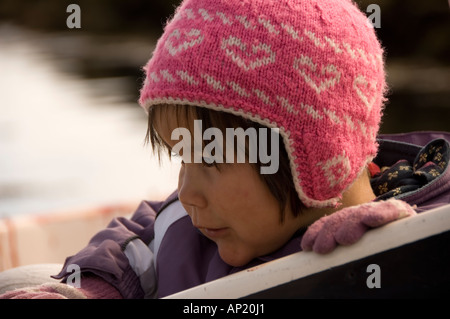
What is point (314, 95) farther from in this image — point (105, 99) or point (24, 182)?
point (105, 99)

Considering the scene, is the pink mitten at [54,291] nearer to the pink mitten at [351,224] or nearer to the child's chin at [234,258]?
the child's chin at [234,258]

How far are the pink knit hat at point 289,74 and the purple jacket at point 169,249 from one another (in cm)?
14

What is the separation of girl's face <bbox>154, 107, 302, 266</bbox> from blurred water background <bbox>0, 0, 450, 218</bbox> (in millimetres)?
465

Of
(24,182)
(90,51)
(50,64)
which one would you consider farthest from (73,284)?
(90,51)

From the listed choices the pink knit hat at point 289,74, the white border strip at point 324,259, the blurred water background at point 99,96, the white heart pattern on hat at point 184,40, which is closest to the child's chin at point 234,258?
the pink knit hat at point 289,74

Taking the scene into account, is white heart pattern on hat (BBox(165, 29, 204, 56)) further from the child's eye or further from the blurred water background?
the blurred water background

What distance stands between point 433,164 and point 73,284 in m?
0.67

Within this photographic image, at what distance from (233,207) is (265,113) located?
0.16 m

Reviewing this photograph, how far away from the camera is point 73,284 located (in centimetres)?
146

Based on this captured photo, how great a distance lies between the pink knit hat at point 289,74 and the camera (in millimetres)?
1272

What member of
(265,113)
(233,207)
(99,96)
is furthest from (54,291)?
(99,96)

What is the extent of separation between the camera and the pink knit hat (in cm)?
127

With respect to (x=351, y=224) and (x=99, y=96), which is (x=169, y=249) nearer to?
(x=351, y=224)
